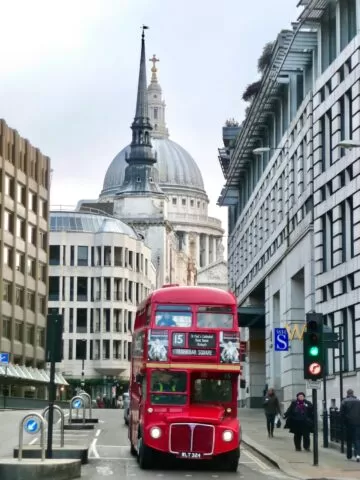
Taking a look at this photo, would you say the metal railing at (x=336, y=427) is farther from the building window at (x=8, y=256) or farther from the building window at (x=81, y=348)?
the building window at (x=81, y=348)

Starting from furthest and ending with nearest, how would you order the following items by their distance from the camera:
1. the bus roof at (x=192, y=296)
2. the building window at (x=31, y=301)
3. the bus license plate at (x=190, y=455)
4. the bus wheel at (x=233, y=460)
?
the building window at (x=31, y=301), the bus roof at (x=192, y=296), the bus wheel at (x=233, y=460), the bus license plate at (x=190, y=455)

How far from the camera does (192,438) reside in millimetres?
27547

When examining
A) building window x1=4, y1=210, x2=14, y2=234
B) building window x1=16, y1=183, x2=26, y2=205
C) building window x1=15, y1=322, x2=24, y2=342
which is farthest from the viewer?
building window x1=16, y1=183, x2=26, y2=205

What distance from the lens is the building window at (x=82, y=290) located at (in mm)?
142875

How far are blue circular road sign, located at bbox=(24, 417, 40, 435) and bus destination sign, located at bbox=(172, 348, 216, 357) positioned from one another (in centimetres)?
387

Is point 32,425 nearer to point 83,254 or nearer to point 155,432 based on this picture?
point 155,432

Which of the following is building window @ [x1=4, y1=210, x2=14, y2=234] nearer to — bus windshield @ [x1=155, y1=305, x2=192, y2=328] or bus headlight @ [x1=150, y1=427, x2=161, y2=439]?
bus windshield @ [x1=155, y1=305, x2=192, y2=328]

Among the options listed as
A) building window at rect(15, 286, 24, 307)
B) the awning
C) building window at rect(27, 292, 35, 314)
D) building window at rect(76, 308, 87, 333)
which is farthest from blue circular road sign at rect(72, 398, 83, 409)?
building window at rect(76, 308, 87, 333)

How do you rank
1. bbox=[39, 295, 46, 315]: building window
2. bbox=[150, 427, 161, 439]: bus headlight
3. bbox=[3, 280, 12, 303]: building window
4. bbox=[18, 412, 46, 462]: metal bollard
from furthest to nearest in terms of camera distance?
bbox=[39, 295, 46, 315]: building window → bbox=[3, 280, 12, 303]: building window → bbox=[150, 427, 161, 439]: bus headlight → bbox=[18, 412, 46, 462]: metal bollard

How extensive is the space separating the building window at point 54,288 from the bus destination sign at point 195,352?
115 m

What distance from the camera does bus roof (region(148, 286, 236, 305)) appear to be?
2869 cm

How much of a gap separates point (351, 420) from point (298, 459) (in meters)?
1.93

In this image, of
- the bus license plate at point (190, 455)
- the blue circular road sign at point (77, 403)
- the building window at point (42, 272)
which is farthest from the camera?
the building window at point (42, 272)


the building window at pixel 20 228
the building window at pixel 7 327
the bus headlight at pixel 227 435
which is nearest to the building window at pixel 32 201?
the building window at pixel 20 228
